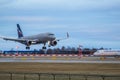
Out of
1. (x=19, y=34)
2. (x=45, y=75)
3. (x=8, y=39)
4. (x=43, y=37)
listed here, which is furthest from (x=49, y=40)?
(x=45, y=75)

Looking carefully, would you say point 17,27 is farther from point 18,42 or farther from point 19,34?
point 18,42

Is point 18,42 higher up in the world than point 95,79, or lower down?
higher up

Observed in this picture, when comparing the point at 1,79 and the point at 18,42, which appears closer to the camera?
the point at 1,79

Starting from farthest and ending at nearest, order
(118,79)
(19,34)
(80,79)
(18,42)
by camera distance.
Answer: (19,34) → (18,42) → (80,79) → (118,79)

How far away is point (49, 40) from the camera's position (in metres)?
120

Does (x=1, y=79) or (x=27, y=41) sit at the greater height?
(x=27, y=41)

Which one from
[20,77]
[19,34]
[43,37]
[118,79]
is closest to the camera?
[118,79]

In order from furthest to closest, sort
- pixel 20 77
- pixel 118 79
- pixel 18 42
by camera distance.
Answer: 1. pixel 18 42
2. pixel 20 77
3. pixel 118 79

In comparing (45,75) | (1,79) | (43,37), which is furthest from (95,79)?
(43,37)

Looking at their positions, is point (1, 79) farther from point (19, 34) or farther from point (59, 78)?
point (19, 34)

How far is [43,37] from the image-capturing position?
4688 inches

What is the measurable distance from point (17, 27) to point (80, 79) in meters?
113

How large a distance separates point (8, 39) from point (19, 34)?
19285 mm

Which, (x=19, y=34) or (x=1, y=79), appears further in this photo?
(x=19, y=34)
